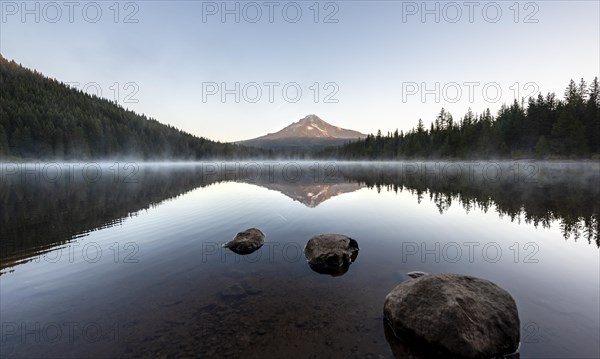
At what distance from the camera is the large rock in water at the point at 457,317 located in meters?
6.42

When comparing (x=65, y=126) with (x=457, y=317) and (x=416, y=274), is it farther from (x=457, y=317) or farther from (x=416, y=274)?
(x=457, y=317)

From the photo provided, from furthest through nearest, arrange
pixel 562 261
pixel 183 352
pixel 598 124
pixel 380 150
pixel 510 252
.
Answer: pixel 380 150 → pixel 598 124 → pixel 510 252 → pixel 562 261 → pixel 183 352

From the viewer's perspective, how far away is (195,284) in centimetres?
1027

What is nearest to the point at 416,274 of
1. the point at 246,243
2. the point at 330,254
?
the point at 330,254

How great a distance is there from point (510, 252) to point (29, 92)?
215m

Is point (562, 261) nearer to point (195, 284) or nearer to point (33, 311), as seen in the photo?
point (195, 284)

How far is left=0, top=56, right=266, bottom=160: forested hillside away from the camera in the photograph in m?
111

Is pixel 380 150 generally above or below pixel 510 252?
above

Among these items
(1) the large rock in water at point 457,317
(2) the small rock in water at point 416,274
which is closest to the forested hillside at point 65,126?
(2) the small rock in water at point 416,274

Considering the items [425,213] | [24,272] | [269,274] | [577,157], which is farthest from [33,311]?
[577,157]

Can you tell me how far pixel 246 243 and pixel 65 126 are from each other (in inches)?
6144

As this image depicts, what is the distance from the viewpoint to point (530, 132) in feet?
295

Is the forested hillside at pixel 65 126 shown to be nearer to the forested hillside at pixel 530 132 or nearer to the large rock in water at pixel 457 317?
the large rock in water at pixel 457 317

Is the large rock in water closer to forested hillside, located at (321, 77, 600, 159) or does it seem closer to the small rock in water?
the small rock in water
